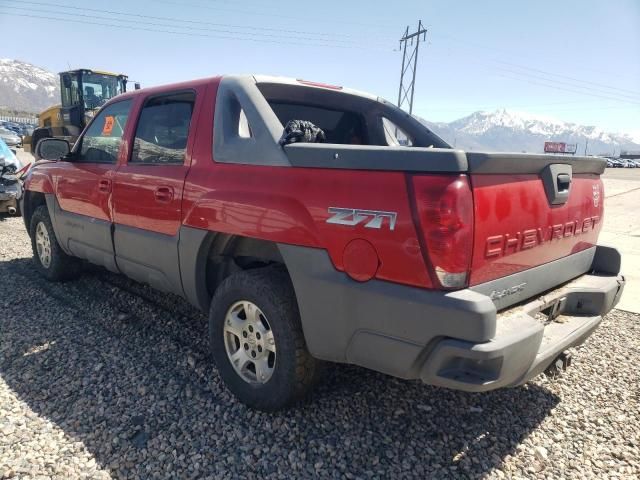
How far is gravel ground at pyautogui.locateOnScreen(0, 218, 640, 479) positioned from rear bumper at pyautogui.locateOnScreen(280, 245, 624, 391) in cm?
55

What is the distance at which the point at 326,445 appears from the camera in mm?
2480

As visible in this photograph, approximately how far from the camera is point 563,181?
250 centimetres

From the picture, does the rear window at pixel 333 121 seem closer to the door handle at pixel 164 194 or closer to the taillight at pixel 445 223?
the door handle at pixel 164 194

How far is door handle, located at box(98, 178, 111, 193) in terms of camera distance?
3.72 metres

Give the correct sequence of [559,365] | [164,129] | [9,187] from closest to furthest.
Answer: [559,365], [164,129], [9,187]

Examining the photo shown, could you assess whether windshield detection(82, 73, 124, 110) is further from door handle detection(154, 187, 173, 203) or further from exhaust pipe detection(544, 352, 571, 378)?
exhaust pipe detection(544, 352, 571, 378)

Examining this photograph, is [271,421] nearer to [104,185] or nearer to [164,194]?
[164,194]

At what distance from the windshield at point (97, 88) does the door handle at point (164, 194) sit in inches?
634

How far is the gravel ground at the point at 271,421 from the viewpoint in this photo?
2342 millimetres

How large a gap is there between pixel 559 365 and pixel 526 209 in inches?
50.9

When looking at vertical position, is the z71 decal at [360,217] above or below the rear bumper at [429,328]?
above

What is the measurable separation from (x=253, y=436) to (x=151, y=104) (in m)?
2.53

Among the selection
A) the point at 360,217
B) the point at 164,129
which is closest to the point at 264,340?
the point at 360,217

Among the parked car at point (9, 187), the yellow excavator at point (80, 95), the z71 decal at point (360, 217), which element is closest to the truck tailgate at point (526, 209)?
the z71 decal at point (360, 217)
